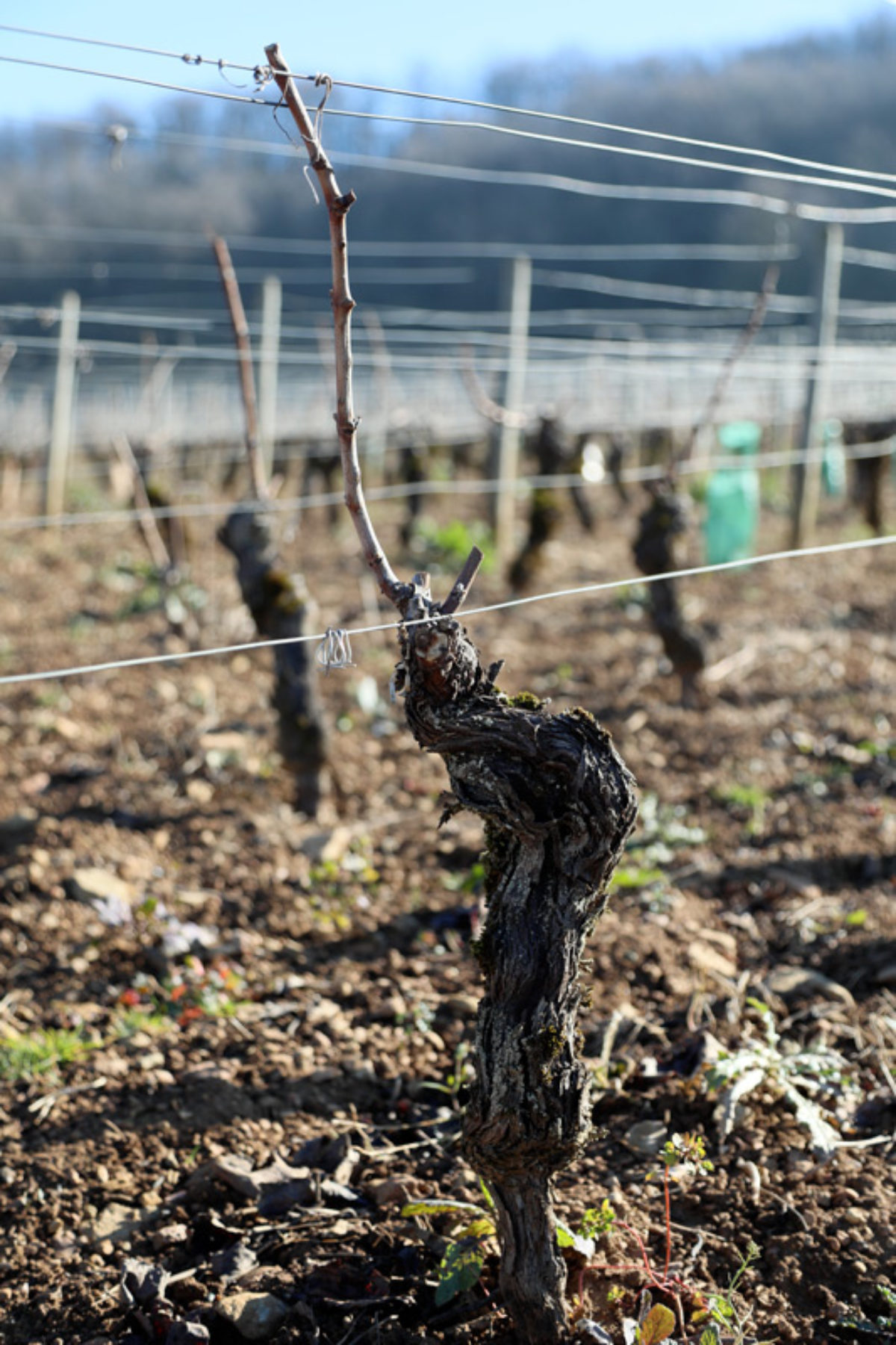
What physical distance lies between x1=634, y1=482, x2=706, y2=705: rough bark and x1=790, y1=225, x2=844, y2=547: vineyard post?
2589 mm

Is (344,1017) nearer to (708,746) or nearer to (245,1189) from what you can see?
(245,1189)

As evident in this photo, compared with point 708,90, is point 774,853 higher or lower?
lower

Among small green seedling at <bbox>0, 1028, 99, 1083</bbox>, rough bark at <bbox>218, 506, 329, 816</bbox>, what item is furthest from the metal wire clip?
rough bark at <bbox>218, 506, 329, 816</bbox>

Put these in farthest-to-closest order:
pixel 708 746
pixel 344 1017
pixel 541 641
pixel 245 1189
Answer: pixel 541 641, pixel 708 746, pixel 344 1017, pixel 245 1189

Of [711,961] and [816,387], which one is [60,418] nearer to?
[816,387]

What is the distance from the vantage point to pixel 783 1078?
2.49m

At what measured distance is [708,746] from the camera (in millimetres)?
4902

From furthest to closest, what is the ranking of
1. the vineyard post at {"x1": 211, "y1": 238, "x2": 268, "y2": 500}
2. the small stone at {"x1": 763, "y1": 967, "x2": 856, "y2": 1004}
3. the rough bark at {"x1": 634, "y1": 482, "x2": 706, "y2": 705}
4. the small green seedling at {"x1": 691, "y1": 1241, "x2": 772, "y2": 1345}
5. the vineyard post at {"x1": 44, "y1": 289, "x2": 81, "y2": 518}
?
1. the vineyard post at {"x1": 44, "y1": 289, "x2": 81, "y2": 518}
2. the rough bark at {"x1": 634, "y1": 482, "x2": 706, "y2": 705}
3. the vineyard post at {"x1": 211, "y1": 238, "x2": 268, "y2": 500}
4. the small stone at {"x1": 763, "y1": 967, "x2": 856, "y2": 1004}
5. the small green seedling at {"x1": 691, "y1": 1241, "x2": 772, "y2": 1345}

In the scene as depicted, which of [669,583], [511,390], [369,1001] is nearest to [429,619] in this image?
[369,1001]

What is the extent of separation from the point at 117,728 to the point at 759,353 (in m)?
8.60

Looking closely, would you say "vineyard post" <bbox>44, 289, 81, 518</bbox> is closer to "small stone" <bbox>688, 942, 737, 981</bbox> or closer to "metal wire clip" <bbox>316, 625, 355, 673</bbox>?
"small stone" <bbox>688, 942, 737, 981</bbox>

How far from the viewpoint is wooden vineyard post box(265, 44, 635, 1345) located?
175 cm

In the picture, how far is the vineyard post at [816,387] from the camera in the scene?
803 cm

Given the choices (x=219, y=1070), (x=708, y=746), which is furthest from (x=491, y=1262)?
(x=708, y=746)
